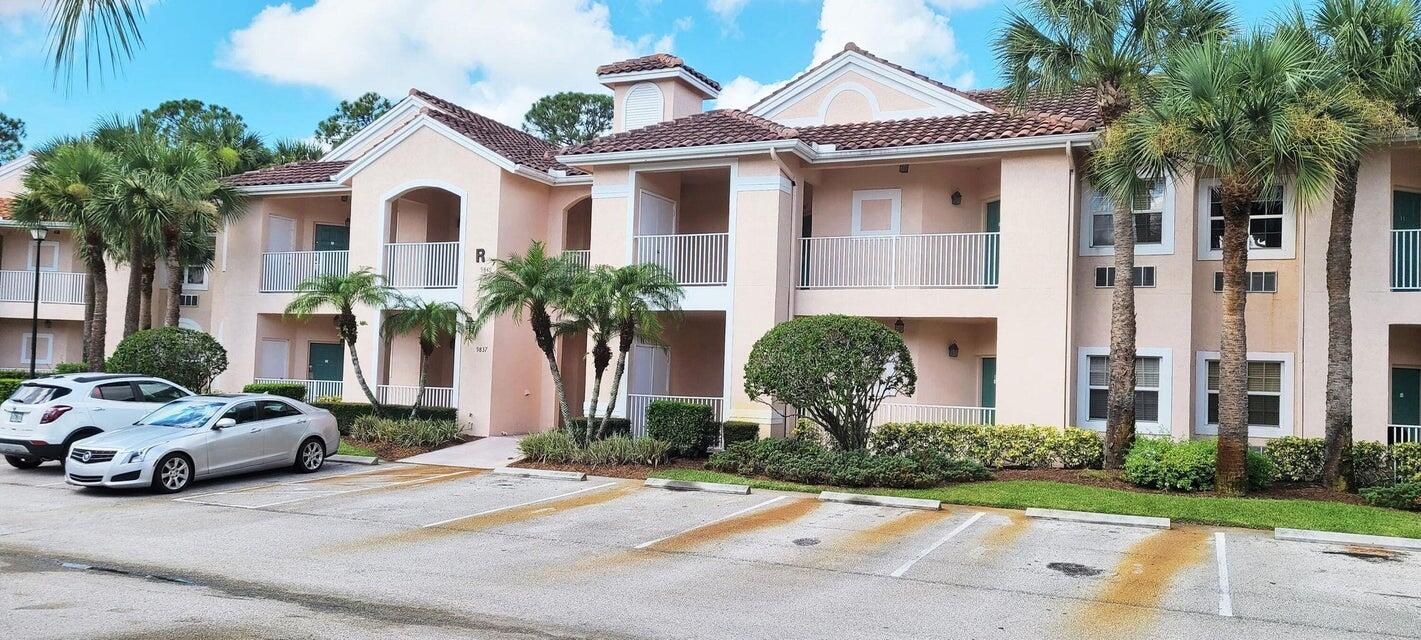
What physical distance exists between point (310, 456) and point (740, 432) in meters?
7.07

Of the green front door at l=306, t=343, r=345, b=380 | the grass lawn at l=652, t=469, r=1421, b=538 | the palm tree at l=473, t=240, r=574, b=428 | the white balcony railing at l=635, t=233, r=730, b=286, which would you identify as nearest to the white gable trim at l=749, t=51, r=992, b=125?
the white balcony railing at l=635, t=233, r=730, b=286

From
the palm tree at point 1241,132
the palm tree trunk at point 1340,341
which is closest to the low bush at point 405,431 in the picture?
the palm tree at point 1241,132

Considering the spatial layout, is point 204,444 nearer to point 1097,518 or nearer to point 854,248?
point 854,248

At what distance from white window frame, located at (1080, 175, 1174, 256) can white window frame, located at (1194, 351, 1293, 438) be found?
6.47 ft

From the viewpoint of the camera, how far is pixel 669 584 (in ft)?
29.5

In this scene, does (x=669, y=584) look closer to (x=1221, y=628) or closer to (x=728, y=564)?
(x=728, y=564)

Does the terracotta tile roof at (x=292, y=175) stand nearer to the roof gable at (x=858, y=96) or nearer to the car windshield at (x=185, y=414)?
the car windshield at (x=185, y=414)

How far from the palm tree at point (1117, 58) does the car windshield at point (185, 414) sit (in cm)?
1333

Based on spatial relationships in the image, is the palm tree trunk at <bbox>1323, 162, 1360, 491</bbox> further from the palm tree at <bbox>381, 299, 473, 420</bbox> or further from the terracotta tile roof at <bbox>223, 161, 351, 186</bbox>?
the terracotta tile roof at <bbox>223, 161, 351, 186</bbox>

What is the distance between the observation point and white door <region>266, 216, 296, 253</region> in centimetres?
2500

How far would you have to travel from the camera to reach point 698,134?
774 inches

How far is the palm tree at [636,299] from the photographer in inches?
667

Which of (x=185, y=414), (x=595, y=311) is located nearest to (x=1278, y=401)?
(x=595, y=311)

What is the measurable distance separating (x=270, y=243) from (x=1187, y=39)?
2034 cm
